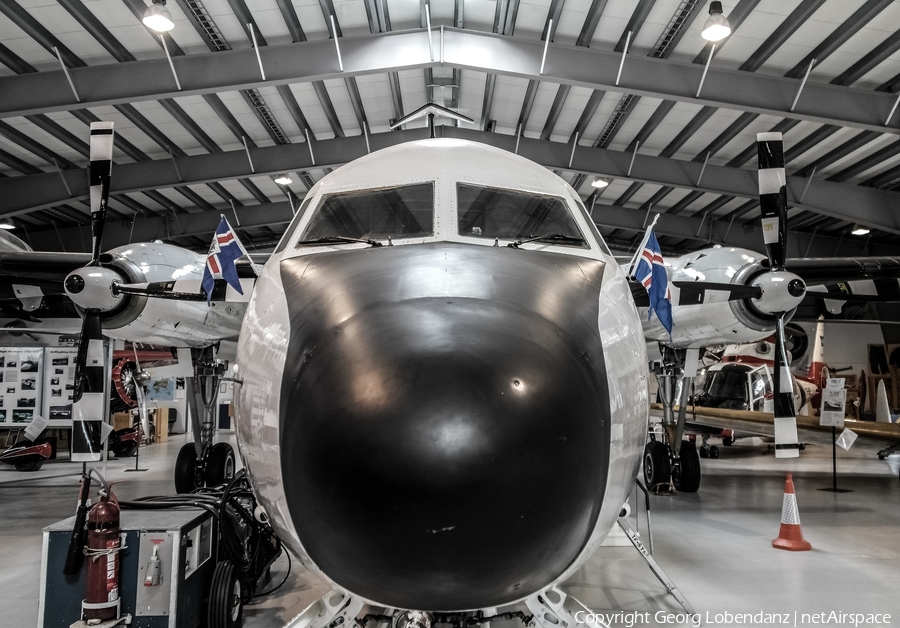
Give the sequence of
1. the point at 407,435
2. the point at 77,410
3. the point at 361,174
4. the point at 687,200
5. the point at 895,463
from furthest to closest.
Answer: the point at 687,200 < the point at 895,463 < the point at 77,410 < the point at 361,174 < the point at 407,435

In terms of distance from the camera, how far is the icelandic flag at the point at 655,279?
528cm

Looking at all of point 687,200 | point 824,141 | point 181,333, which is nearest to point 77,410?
point 181,333

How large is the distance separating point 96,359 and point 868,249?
25058 millimetres

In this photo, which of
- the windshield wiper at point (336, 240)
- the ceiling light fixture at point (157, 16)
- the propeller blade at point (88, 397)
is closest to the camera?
the windshield wiper at point (336, 240)

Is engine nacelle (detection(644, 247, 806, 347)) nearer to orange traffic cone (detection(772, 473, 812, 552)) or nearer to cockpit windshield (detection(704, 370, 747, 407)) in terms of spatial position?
orange traffic cone (detection(772, 473, 812, 552))

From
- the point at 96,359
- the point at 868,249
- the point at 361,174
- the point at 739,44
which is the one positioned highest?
the point at 739,44

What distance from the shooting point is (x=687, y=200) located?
21375 mm

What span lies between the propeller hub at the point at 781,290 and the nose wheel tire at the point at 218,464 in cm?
771

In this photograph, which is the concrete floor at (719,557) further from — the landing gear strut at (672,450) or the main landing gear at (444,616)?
the main landing gear at (444,616)

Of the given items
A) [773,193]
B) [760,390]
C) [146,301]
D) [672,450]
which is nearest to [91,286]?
[146,301]

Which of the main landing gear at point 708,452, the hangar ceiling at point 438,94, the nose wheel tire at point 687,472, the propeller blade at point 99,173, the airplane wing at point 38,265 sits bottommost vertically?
the main landing gear at point 708,452

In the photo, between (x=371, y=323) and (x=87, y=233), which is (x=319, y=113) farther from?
(x=371, y=323)

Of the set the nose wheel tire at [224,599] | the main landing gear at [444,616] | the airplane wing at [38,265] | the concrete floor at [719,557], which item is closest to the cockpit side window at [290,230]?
the main landing gear at [444,616]

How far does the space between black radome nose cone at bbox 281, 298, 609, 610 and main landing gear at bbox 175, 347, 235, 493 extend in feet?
26.4
